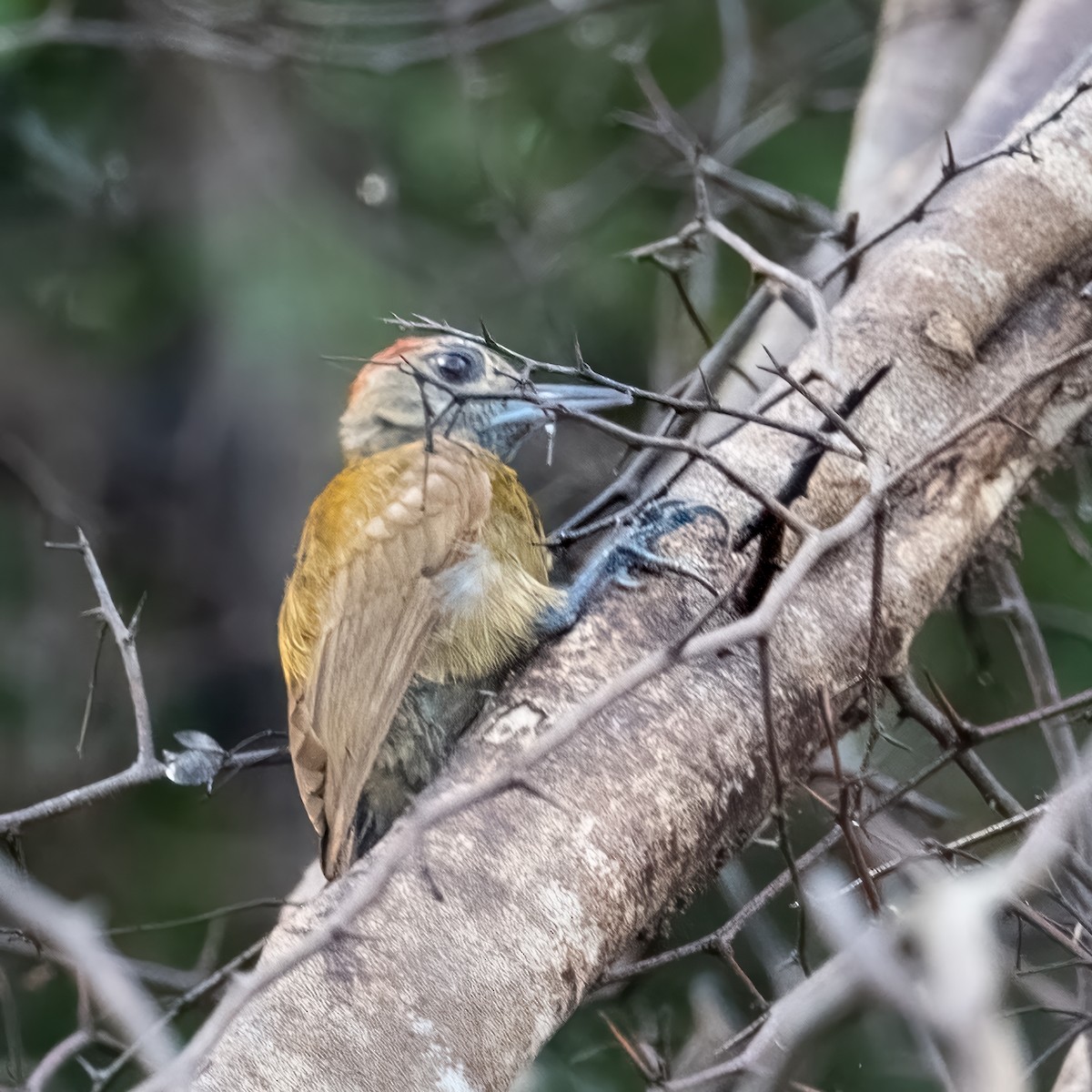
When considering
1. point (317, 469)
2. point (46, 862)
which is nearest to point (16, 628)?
point (46, 862)

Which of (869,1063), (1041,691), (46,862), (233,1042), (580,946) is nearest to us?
(233,1042)

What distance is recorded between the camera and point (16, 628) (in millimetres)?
4082

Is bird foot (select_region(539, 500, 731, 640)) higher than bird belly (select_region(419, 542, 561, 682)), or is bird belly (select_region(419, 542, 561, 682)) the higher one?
bird foot (select_region(539, 500, 731, 640))

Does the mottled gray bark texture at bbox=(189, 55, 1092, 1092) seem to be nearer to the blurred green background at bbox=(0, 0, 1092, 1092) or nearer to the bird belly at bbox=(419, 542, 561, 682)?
the bird belly at bbox=(419, 542, 561, 682)

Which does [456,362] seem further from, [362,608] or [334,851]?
[334,851]

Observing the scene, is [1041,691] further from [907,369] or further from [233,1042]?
[233,1042]

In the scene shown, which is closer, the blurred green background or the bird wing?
the bird wing

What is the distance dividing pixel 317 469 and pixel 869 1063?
296 centimetres

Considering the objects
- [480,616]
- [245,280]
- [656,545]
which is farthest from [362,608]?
[245,280]

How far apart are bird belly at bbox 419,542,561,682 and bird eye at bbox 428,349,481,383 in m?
0.38

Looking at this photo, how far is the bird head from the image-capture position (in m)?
2.40

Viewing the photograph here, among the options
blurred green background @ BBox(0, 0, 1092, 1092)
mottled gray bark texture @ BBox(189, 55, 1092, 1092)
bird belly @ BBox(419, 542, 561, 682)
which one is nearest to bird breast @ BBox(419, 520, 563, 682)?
bird belly @ BBox(419, 542, 561, 682)

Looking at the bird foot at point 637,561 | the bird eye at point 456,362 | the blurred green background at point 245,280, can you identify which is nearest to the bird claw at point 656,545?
the bird foot at point 637,561

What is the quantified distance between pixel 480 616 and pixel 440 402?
21.2 inches
